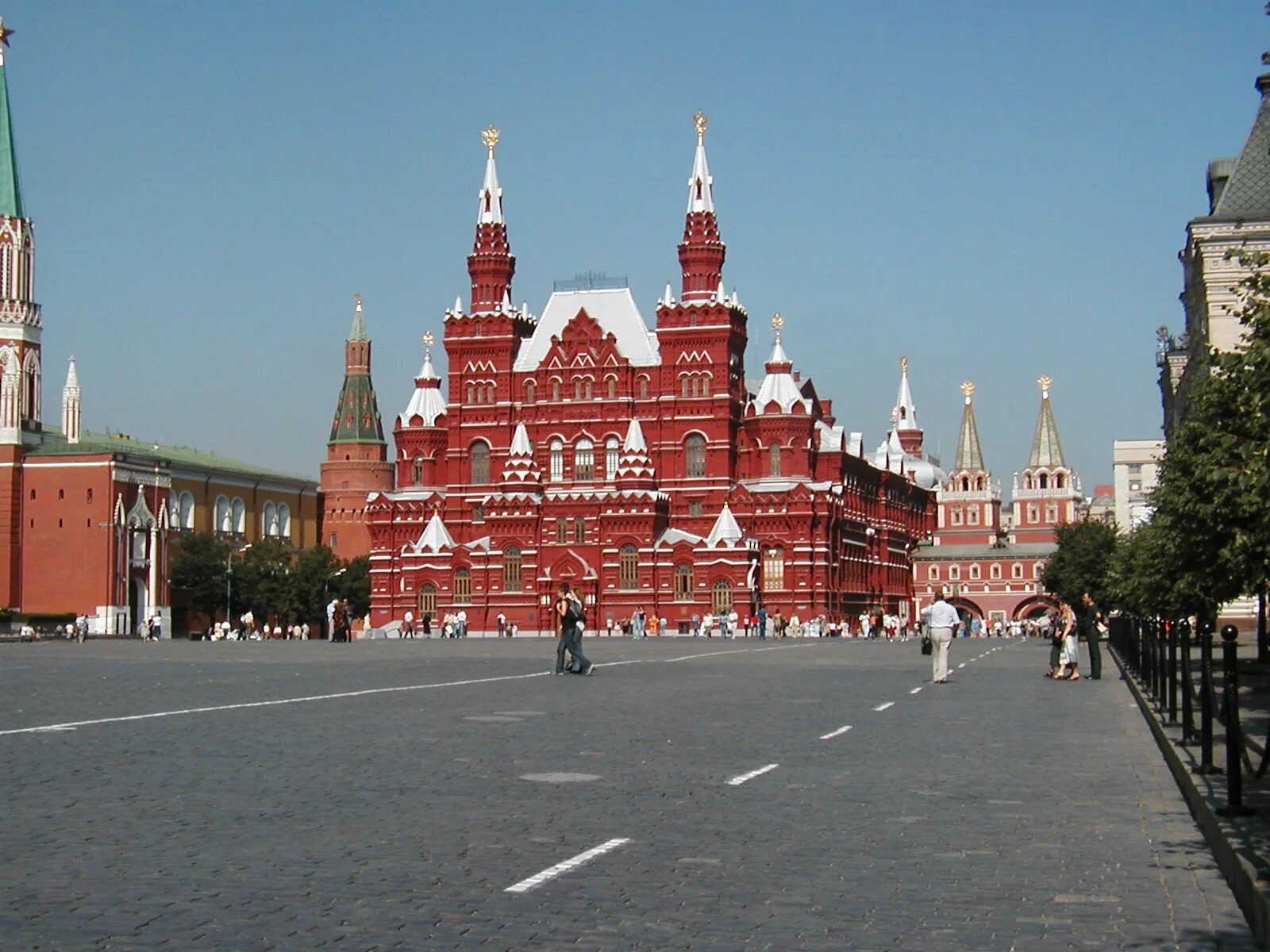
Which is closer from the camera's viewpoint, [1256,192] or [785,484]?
[1256,192]

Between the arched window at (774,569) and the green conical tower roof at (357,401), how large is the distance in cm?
7101

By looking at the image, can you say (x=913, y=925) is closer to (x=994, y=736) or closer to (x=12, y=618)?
(x=994, y=736)

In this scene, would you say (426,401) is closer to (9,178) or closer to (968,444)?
(9,178)

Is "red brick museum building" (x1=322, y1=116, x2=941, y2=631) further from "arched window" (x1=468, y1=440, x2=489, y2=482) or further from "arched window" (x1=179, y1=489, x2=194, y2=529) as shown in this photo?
"arched window" (x1=179, y1=489, x2=194, y2=529)

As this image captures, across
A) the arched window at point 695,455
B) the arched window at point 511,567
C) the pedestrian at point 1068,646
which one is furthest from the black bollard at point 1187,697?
the arched window at point 511,567

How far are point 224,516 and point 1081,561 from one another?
80360 millimetres

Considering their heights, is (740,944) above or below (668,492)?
below

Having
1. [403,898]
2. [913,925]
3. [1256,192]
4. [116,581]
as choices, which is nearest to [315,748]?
[403,898]

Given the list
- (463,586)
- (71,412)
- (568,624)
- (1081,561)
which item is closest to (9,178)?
(71,412)

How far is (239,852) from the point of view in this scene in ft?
34.7

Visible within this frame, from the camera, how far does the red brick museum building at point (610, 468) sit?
334ft

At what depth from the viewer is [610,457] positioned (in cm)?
10544

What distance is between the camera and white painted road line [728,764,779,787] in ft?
48.0

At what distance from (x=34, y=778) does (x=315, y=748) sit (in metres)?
3.44
